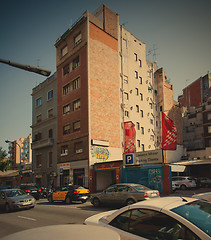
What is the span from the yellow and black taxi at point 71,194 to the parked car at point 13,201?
11.6 feet

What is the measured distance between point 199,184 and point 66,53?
85.4 feet

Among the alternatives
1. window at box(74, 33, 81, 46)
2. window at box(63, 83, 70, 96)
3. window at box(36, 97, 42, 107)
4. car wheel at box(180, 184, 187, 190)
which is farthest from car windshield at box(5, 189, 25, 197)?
window at box(36, 97, 42, 107)

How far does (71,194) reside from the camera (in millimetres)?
18172

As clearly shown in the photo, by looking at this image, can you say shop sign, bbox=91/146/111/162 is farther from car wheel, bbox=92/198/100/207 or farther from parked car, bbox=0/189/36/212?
parked car, bbox=0/189/36/212

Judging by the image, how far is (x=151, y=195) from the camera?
→ 536 inches

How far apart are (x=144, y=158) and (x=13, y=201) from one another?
14.0 metres

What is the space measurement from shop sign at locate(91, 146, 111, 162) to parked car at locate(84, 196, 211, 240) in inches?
1004

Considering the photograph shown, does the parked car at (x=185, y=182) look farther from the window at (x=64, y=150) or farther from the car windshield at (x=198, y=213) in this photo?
the car windshield at (x=198, y=213)

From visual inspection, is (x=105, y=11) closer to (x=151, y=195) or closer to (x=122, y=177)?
(x=122, y=177)

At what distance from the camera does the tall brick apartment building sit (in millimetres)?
30375

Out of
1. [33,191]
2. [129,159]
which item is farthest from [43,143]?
[129,159]

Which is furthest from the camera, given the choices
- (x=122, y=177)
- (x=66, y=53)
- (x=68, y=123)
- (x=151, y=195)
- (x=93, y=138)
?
(x=66, y=53)

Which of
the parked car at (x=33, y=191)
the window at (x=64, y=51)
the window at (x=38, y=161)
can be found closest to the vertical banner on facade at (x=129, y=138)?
the parked car at (x=33, y=191)

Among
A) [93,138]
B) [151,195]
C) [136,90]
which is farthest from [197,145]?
[151,195]
